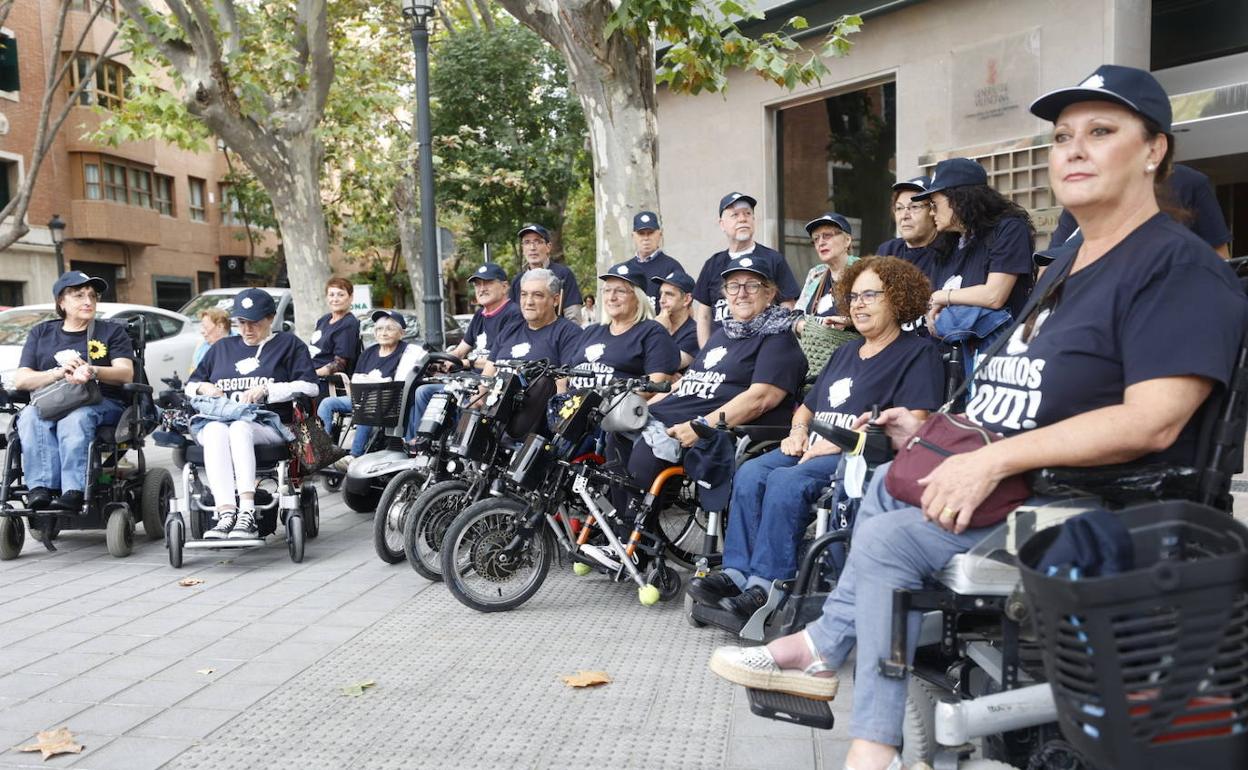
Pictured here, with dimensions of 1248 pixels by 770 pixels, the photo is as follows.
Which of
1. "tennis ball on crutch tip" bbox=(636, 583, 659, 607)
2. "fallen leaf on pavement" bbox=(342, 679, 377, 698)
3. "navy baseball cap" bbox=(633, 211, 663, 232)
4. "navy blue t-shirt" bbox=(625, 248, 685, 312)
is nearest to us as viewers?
"fallen leaf on pavement" bbox=(342, 679, 377, 698)

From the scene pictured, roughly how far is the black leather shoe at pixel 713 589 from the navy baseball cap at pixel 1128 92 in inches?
111

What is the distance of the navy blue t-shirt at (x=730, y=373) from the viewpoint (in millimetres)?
5488

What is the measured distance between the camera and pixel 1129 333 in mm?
2498

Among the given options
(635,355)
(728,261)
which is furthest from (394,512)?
(728,261)


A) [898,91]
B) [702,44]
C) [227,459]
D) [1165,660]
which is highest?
[898,91]

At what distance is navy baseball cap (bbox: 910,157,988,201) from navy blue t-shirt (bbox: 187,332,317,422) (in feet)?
14.4

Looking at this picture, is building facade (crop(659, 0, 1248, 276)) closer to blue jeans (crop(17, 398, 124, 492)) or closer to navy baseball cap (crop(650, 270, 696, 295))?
navy baseball cap (crop(650, 270, 696, 295))

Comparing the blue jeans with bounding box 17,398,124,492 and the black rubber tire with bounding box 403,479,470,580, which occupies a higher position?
the blue jeans with bounding box 17,398,124,492

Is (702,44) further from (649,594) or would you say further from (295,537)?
(649,594)

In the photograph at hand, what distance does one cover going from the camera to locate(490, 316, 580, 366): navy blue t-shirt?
6996 millimetres

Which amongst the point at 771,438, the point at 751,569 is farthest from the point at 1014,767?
the point at 771,438

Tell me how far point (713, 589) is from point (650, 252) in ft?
13.9

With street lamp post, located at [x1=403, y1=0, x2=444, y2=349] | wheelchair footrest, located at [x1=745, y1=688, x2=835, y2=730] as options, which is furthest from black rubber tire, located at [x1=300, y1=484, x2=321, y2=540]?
wheelchair footrest, located at [x1=745, y1=688, x2=835, y2=730]

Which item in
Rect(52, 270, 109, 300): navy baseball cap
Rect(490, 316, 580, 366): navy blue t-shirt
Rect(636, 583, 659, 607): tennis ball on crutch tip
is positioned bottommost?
Rect(636, 583, 659, 607): tennis ball on crutch tip
